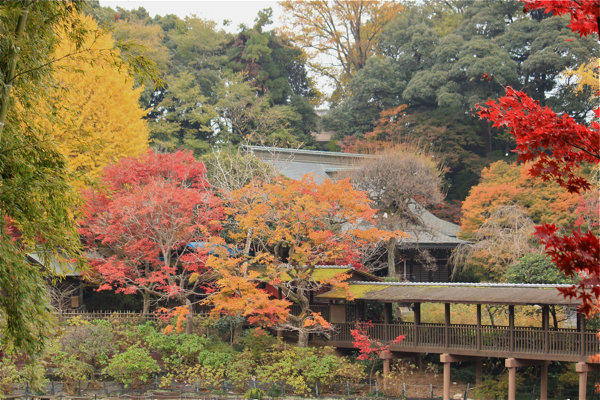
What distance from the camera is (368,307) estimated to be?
68.2ft

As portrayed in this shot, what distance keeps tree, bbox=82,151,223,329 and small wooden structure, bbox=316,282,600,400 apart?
4.40 m

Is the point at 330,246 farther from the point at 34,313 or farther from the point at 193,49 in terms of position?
the point at 193,49

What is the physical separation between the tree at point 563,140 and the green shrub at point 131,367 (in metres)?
15.0

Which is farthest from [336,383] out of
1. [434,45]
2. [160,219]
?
[434,45]

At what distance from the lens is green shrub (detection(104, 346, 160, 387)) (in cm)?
1819

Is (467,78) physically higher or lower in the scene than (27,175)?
higher

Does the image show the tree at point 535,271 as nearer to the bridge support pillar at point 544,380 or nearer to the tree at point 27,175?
the bridge support pillar at point 544,380

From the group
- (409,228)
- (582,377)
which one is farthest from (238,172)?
(582,377)

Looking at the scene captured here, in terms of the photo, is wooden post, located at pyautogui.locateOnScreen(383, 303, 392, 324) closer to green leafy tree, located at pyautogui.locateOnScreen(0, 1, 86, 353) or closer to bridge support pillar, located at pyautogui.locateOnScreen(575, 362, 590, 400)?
bridge support pillar, located at pyautogui.locateOnScreen(575, 362, 590, 400)

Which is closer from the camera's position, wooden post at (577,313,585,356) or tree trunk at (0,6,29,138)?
tree trunk at (0,6,29,138)

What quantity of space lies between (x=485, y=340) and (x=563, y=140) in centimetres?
1382

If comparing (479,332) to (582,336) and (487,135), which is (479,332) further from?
(487,135)

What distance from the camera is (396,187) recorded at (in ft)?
87.8

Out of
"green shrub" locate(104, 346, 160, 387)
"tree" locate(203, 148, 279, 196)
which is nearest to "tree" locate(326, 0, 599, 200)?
"tree" locate(203, 148, 279, 196)
